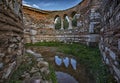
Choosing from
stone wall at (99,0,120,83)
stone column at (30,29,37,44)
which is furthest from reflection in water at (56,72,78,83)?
stone column at (30,29,37,44)

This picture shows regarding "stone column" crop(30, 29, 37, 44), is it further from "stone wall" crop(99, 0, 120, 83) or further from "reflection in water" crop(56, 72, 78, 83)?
"stone wall" crop(99, 0, 120, 83)

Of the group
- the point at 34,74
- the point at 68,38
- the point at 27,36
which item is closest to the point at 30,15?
the point at 27,36

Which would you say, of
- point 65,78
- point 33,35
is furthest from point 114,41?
point 33,35

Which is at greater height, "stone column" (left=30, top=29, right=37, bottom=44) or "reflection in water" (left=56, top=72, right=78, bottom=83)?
"stone column" (left=30, top=29, right=37, bottom=44)

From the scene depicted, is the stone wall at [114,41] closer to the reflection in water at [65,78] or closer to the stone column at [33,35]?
the reflection in water at [65,78]

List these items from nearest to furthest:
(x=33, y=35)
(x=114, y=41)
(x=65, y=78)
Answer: (x=114, y=41) → (x=65, y=78) → (x=33, y=35)

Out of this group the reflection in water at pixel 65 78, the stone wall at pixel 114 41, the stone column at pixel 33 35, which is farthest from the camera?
the stone column at pixel 33 35

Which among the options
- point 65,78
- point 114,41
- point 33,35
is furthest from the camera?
point 33,35

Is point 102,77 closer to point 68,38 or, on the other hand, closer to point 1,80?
point 1,80

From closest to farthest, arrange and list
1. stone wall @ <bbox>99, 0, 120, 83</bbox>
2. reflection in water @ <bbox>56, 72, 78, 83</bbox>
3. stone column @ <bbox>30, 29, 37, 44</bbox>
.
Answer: stone wall @ <bbox>99, 0, 120, 83</bbox>, reflection in water @ <bbox>56, 72, 78, 83</bbox>, stone column @ <bbox>30, 29, 37, 44</bbox>

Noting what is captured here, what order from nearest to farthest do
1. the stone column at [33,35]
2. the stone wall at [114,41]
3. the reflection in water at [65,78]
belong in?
the stone wall at [114,41] → the reflection in water at [65,78] → the stone column at [33,35]

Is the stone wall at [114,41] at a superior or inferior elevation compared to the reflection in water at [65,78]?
superior

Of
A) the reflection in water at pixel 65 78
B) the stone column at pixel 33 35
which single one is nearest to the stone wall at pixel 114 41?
the reflection in water at pixel 65 78

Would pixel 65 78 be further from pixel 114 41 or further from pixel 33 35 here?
pixel 33 35
